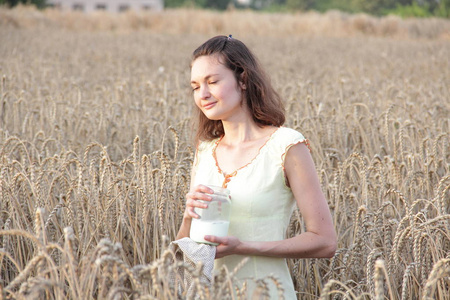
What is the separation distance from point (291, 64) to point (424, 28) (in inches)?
355

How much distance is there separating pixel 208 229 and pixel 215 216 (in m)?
0.04

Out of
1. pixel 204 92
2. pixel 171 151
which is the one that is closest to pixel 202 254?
pixel 204 92

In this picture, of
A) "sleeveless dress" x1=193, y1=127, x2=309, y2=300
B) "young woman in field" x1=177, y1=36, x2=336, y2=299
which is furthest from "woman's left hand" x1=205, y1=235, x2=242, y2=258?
"sleeveless dress" x1=193, y1=127, x2=309, y2=300

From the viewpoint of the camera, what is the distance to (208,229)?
151cm

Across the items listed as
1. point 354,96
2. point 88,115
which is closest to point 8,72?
point 88,115

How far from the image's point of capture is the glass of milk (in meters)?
1.50

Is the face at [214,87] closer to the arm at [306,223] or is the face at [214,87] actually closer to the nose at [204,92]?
the nose at [204,92]

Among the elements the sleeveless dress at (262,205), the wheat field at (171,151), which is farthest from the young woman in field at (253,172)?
the wheat field at (171,151)

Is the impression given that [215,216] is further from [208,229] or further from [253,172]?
[253,172]

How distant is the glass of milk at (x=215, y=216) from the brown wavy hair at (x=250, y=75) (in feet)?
1.19

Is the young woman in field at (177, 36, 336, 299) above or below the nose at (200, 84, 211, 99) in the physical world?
below

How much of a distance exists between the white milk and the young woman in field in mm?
22

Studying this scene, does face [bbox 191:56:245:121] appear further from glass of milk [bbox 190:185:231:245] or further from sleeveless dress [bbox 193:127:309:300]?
glass of milk [bbox 190:185:231:245]

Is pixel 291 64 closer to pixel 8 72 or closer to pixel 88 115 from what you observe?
pixel 8 72
